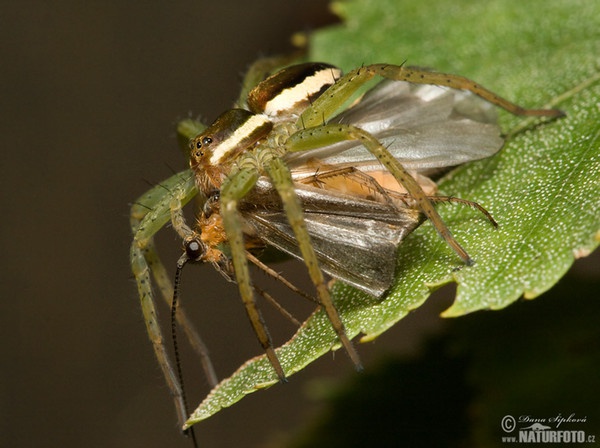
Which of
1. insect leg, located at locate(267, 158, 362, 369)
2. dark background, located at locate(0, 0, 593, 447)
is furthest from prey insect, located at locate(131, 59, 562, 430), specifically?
dark background, located at locate(0, 0, 593, 447)

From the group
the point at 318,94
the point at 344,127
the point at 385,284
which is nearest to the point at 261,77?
the point at 318,94

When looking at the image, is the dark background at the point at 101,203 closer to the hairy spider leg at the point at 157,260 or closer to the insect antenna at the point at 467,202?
the hairy spider leg at the point at 157,260

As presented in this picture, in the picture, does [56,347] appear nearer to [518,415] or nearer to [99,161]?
[99,161]

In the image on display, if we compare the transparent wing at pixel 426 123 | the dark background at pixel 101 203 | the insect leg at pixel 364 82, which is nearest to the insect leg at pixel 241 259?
the insect leg at pixel 364 82

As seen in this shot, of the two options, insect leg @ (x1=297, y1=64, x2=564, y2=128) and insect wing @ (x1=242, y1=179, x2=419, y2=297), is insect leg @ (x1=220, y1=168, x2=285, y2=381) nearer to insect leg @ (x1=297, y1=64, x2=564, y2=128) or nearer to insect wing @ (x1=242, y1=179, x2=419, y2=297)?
insect wing @ (x1=242, y1=179, x2=419, y2=297)

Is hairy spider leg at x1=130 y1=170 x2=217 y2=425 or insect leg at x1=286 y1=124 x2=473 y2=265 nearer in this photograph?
insect leg at x1=286 y1=124 x2=473 y2=265

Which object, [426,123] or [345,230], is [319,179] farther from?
[426,123]
